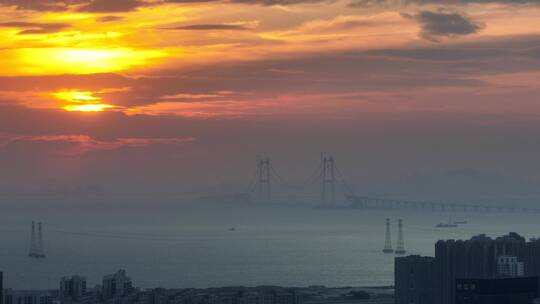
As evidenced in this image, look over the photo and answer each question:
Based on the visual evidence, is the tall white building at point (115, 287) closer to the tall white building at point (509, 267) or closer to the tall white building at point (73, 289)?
the tall white building at point (73, 289)

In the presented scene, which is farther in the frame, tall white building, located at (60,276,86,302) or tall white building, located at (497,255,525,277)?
tall white building, located at (60,276,86,302)

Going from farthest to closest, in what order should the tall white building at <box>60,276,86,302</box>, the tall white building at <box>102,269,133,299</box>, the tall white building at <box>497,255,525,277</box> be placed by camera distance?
the tall white building at <box>60,276,86,302</box> → the tall white building at <box>102,269,133,299</box> → the tall white building at <box>497,255,525,277</box>

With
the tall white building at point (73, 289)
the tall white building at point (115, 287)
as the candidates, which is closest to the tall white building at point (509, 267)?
the tall white building at point (115, 287)

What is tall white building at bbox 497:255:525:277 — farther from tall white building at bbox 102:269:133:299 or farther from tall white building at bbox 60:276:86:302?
tall white building at bbox 60:276:86:302

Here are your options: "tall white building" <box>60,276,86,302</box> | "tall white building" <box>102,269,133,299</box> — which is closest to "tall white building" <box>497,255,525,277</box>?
"tall white building" <box>102,269,133,299</box>

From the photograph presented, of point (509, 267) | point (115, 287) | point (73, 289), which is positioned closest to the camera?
point (509, 267)

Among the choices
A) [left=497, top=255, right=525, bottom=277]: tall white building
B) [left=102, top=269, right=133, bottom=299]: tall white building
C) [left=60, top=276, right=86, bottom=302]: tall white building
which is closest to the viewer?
[left=497, top=255, right=525, bottom=277]: tall white building

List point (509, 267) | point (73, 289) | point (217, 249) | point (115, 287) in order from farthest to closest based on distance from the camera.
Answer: point (217, 249) → point (73, 289) → point (115, 287) → point (509, 267)

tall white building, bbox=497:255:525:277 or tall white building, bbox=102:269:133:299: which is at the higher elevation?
tall white building, bbox=497:255:525:277

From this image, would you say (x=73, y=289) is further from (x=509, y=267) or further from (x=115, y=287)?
(x=509, y=267)

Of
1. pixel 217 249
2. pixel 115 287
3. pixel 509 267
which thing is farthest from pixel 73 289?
pixel 217 249
